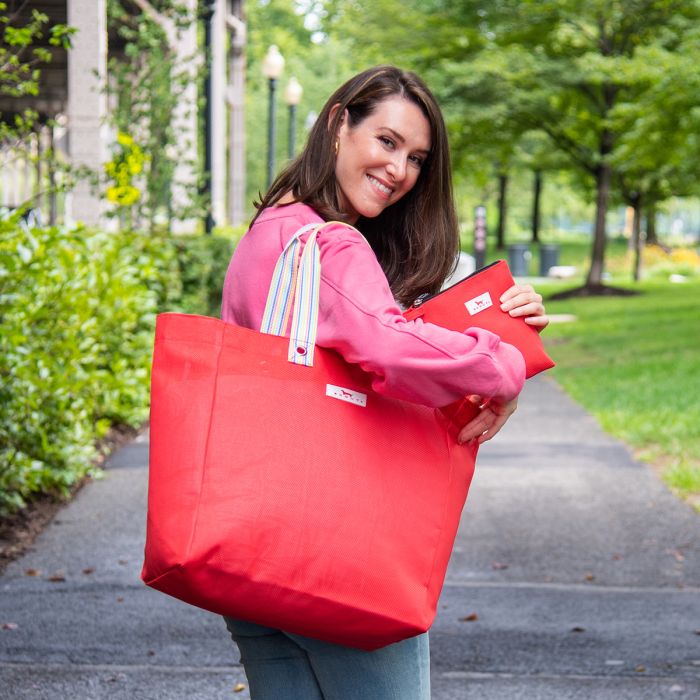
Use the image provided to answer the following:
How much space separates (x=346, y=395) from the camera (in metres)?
1.97

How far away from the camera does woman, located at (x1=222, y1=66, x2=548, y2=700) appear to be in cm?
194

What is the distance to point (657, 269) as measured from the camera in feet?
127

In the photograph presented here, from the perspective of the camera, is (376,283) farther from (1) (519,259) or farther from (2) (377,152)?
(1) (519,259)

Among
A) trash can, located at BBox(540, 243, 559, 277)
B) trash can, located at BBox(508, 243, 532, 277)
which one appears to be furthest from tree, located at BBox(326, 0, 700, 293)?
trash can, located at BBox(540, 243, 559, 277)

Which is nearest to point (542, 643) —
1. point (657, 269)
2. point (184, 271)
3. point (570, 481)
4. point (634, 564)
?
point (634, 564)

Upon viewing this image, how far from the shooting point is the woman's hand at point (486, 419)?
2.11 m

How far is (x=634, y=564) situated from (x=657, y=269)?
34.4 metres

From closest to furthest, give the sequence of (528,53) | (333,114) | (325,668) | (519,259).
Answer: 1. (325,668)
2. (333,114)
3. (528,53)
4. (519,259)

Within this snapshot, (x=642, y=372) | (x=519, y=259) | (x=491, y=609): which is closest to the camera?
(x=491, y=609)

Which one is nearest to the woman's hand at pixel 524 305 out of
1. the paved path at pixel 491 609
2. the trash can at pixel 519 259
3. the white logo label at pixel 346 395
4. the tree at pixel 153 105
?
the white logo label at pixel 346 395

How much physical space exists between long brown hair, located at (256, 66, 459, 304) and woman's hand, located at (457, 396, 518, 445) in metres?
0.30

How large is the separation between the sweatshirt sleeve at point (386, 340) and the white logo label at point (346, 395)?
40 millimetres

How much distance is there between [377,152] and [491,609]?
3.13 metres

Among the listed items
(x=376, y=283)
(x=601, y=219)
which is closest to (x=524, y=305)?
(x=376, y=283)
